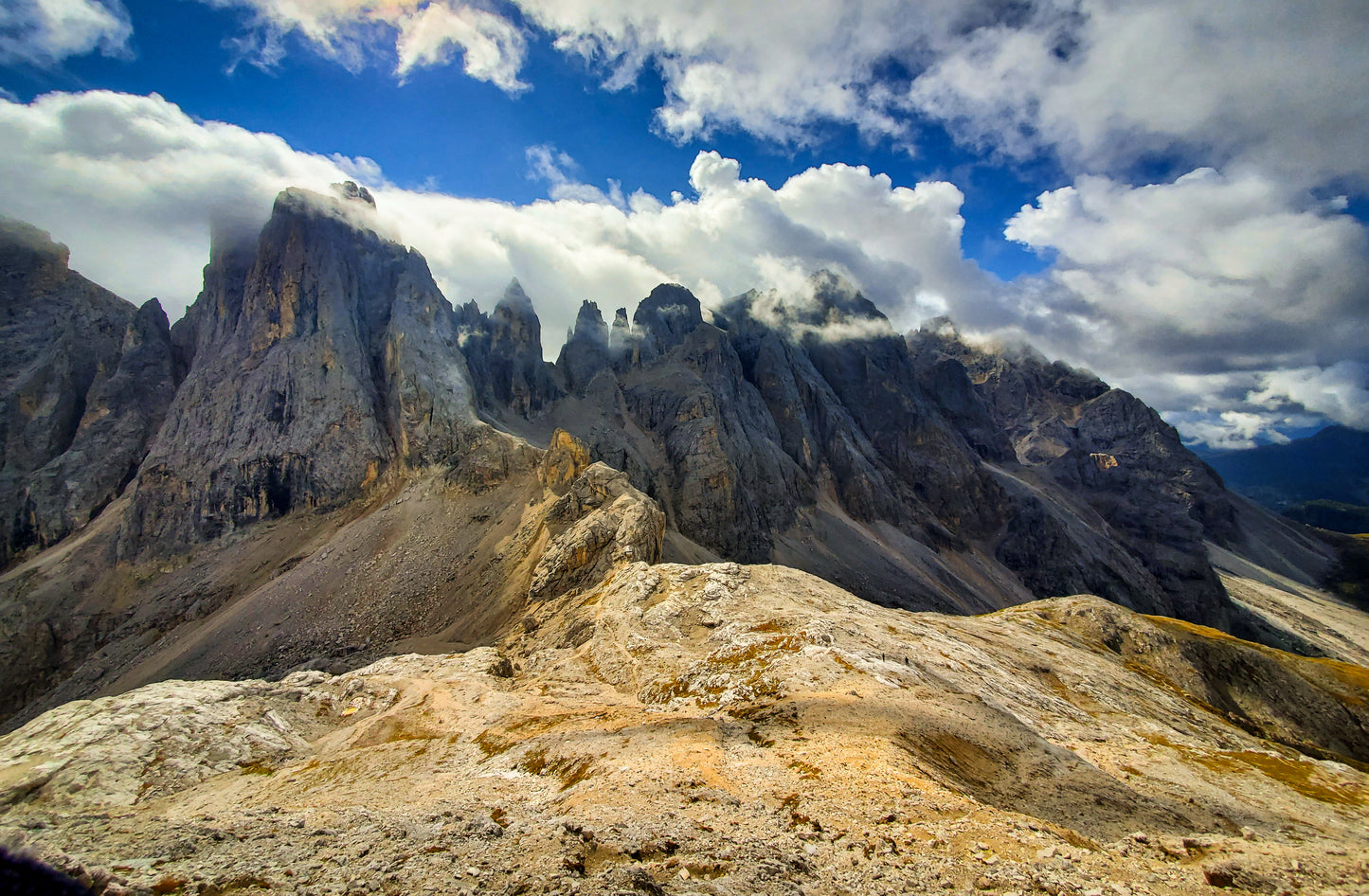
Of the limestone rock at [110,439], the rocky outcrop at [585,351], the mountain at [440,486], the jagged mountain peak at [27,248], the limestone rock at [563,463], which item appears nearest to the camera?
the mountain at [440,486]

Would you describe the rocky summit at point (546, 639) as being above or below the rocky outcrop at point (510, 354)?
below

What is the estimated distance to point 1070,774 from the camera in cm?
2112

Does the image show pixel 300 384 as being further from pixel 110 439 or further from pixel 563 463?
pixel 563 463

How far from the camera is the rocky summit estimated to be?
1343 cm

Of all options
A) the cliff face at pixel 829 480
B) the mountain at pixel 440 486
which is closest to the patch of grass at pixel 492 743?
the mountain at pixel 440 486

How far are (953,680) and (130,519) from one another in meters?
126

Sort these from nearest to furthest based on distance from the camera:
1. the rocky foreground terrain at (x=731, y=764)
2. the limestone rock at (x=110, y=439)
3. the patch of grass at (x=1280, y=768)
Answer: the rocky foreground terrain at (x=731, y=764) < the patch of grass at (x=1280, y=768) < the limestone rock at (x=110, y=439)

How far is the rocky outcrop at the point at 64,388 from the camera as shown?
9931 centimetres

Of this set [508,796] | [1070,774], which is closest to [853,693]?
[1070,774]

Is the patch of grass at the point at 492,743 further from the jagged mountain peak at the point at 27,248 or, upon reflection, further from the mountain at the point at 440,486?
the jagged mountain peak at the point at 27,248

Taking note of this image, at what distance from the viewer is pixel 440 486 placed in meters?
87.6

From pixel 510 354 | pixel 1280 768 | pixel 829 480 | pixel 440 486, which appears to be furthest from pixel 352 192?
pixel 1280 768

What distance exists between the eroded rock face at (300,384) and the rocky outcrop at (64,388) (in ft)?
42.4

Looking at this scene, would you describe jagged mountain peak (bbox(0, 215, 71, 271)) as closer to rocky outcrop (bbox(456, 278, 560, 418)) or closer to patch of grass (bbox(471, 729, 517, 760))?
rocky outcrop (bbox(456, 278, 560, 418))
